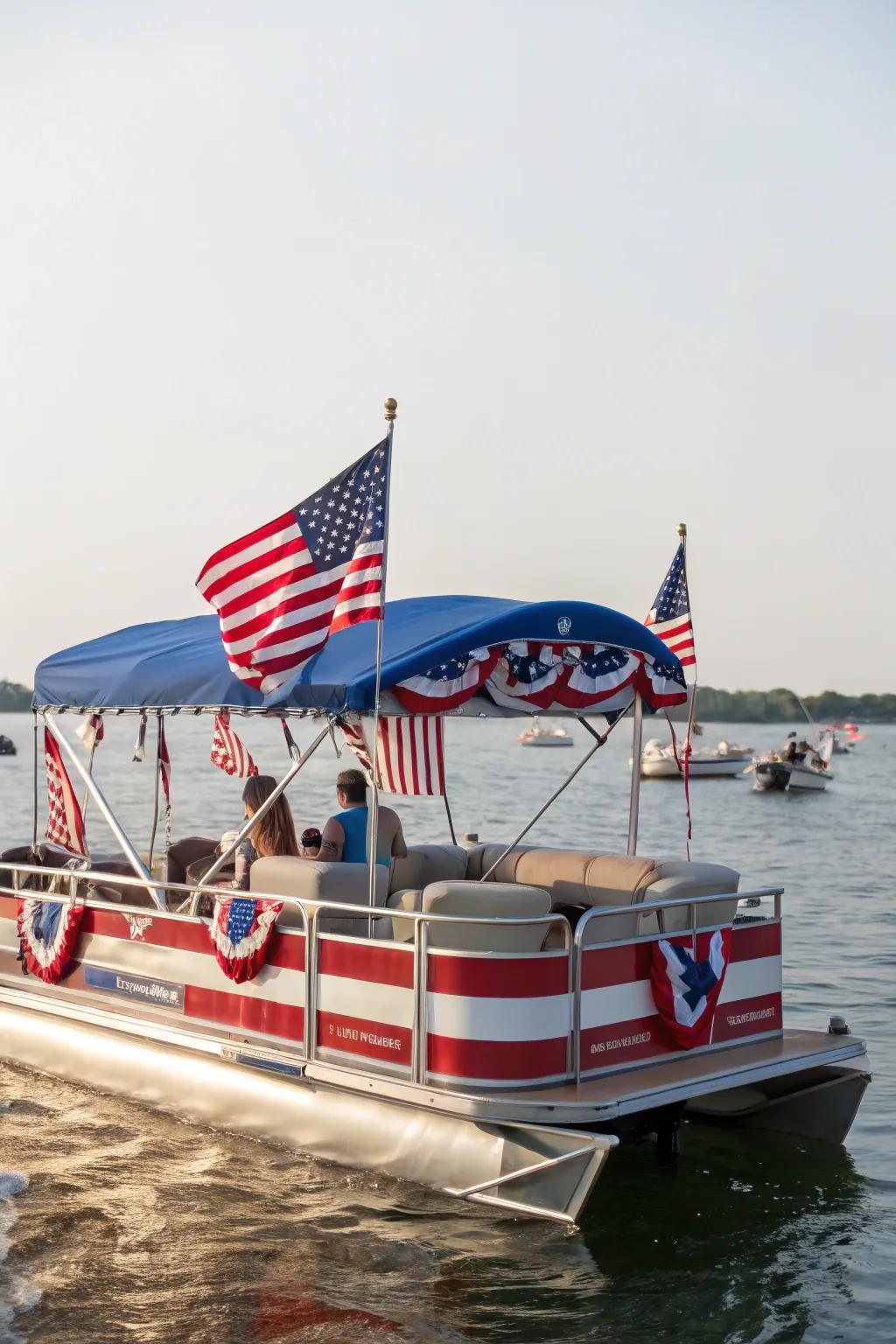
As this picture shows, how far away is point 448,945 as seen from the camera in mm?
6949

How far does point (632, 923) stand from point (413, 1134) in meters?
1.62

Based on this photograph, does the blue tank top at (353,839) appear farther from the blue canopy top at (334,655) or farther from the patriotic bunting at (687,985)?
the patriotic bunting at (687,985)

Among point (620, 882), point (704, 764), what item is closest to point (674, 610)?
point (620, 882)

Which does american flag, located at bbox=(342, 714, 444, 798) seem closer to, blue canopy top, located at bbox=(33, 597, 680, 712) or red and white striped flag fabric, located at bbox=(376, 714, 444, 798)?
red and white striped flag fabric, located at bbox=(376, 714, 444, 798)

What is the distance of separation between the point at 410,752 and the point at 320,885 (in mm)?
2447

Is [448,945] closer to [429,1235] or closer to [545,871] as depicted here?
[429,1235]

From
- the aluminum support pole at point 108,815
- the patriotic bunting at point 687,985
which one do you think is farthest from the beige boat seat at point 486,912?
the aluminum support pole at point 108,815

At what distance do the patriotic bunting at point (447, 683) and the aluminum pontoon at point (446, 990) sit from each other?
4 cm

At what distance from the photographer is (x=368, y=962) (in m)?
7.25

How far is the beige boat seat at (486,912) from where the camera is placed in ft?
22.6

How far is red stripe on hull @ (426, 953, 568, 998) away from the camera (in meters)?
6.74

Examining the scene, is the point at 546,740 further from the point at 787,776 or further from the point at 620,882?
the point at 620,882

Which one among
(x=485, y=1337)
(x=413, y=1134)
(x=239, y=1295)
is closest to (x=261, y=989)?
(x=413, y=1134)

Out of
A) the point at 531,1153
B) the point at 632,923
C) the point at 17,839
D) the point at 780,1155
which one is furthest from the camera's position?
the point at 17,839
